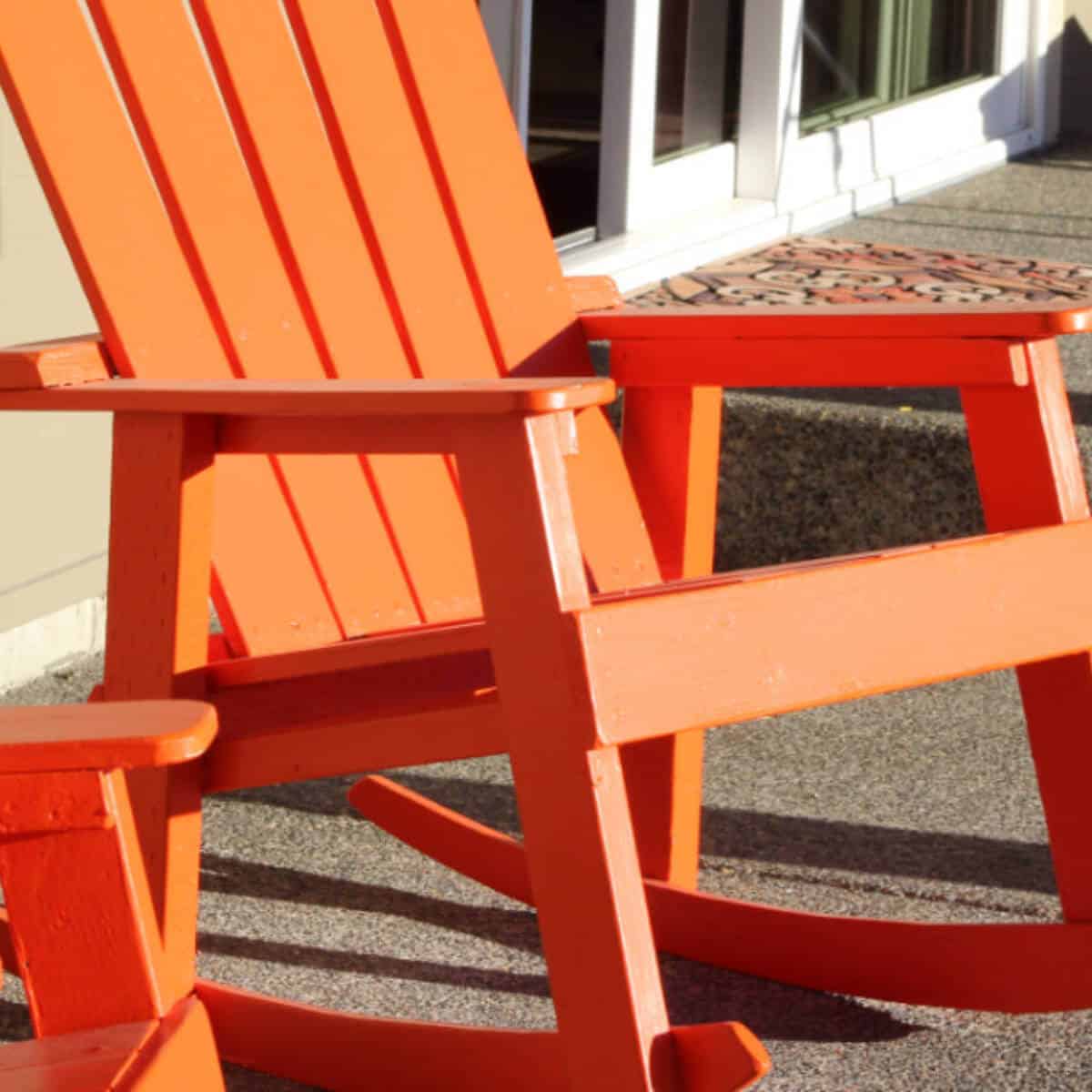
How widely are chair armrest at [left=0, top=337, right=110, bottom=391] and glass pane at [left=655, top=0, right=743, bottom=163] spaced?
2871 mm

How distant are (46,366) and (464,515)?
0.36m

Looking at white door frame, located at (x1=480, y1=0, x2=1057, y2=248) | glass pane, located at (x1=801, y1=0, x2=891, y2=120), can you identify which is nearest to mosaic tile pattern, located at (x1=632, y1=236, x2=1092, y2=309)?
white door frame, located at (x1=480, y1=0, x2=1057, y2=248)

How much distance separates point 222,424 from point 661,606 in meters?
0.39

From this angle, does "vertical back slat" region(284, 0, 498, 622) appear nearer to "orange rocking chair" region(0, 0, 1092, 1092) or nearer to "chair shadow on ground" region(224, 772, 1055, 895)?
"orange rocking chair" region(0, 0, 1092, 1092)

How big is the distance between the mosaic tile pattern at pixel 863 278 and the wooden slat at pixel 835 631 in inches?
68.8

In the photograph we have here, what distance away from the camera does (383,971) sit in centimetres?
197

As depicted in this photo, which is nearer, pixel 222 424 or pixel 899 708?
pixel 222 424

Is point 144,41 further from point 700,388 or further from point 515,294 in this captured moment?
point 700,388

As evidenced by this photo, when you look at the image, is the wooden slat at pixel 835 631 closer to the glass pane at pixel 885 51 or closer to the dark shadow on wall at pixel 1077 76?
the glass pane at pixel 885 51

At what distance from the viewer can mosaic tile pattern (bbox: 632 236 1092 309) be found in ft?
11.8

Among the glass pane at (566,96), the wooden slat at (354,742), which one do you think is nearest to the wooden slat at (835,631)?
the wooden slat at (354,742)

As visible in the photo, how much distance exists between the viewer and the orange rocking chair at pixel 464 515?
1.41 meters

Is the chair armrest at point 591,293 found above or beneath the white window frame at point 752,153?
above

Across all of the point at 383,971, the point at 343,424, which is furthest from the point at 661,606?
the point at 383,971
